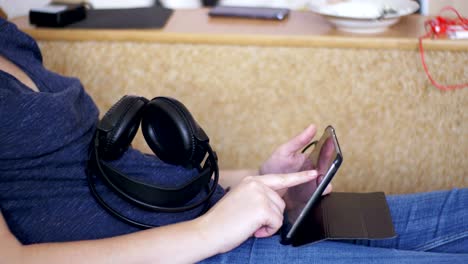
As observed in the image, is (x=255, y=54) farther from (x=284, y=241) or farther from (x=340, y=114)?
(x=284, y=241)

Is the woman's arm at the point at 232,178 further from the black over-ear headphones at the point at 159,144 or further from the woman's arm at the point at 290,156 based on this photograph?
the black over-ear headphones at the point at 159,144

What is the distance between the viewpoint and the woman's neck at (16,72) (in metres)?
0.84

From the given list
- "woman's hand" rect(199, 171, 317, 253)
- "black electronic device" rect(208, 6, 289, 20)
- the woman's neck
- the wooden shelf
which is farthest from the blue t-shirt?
"black electronic device" rect(208, 6, 289, 20)

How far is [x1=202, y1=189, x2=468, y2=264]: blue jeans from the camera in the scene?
743 millimetres

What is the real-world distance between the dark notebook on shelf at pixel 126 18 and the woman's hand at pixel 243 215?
690mm

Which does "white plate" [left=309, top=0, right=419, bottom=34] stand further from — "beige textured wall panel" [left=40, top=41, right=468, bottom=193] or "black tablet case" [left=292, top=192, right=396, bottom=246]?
"black tablet case" [left=292, top=192, right=396, bottom=246]

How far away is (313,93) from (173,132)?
591mm

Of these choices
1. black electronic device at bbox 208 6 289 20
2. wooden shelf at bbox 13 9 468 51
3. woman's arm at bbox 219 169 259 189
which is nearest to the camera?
woman's arm at bbox 219 169 259 189

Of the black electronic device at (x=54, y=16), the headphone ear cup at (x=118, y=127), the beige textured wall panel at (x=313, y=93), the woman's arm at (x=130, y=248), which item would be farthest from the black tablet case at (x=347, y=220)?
the black electronic device at (x=54, y=16)

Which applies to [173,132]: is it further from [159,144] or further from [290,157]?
[290,157]

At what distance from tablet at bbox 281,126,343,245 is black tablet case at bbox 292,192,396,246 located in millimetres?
21

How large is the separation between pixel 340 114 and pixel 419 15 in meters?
0.39

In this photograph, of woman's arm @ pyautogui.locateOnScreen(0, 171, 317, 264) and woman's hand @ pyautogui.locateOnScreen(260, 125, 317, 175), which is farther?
woman's hand @ pyautogui.locateOnScreen(260, 125, 317, 175)

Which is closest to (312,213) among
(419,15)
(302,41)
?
(302,41)
